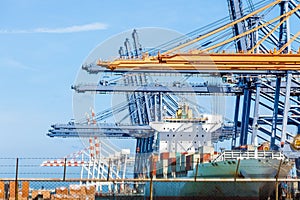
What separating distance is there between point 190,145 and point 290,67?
1598cm

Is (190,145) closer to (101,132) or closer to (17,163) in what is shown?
(101,132)

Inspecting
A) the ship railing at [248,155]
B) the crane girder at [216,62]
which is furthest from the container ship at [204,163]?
the crane girder at [216,62]

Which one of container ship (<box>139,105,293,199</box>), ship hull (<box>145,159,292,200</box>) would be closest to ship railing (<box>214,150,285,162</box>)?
container ship (<box>139,105,293,199</box>)

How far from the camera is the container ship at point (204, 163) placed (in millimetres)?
34453

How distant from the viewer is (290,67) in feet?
114

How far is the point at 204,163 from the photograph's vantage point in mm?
37594

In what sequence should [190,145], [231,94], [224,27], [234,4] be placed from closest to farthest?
[224,27], [234,4], [190,145], [231,94]

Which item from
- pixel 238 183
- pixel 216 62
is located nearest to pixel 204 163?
pixel 238 183

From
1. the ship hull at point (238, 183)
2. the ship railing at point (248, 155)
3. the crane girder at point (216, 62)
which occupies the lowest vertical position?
the ship hull at point (238, 183)

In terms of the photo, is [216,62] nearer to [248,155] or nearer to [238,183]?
[248,155]

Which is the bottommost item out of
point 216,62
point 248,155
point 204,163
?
point 204,163

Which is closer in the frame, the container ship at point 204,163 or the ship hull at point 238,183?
the ship hull at point 238,183

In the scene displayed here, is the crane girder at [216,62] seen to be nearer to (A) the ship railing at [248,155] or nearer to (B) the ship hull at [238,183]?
(A) the ship railing at [248,155]

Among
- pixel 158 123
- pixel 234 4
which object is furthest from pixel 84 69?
pixel 234 4
